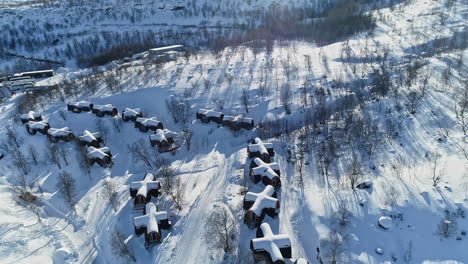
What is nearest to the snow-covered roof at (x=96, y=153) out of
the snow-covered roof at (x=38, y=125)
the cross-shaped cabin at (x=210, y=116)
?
the snow-covered roof at (x=38, y=125)

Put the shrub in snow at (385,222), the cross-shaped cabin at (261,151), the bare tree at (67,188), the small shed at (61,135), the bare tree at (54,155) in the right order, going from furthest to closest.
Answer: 1. the small shed at (61,135)
2. the bare tree at (54,155)
3. the cross-shaped cabin at (261,151)
4. the bare tree at (67,188)
5. the shrub in snow at (385,222)

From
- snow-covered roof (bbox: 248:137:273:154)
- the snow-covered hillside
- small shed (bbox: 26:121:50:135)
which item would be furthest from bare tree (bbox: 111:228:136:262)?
small shed (bbox: 26:121:50:135)

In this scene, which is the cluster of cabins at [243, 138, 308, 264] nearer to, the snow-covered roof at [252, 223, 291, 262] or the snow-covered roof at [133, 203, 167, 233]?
the snow-covered roof at [252, 223, 291, 262]

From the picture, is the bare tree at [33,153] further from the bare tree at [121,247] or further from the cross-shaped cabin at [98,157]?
the bare tree at [121,247]

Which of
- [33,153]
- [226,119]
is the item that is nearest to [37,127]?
[33,153]

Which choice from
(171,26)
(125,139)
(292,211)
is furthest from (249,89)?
(171,26)

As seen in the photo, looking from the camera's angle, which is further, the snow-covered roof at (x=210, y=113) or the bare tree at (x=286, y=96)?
the bare tree at (x=286, y=96)
